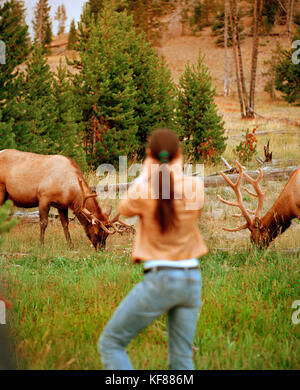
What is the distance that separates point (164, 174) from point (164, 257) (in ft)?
1.58

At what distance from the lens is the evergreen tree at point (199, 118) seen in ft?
50.0

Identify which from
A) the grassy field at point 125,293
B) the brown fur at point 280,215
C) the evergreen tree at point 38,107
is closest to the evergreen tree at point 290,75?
the evergreen tree at point 38,107

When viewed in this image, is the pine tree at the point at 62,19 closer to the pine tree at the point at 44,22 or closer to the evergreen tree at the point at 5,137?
the pine tree at the point at 44,22

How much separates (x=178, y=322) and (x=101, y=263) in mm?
3712

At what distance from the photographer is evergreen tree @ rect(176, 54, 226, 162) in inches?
600

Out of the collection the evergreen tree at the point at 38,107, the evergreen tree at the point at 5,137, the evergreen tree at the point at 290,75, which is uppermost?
the evergreen tree at the point at 290,75

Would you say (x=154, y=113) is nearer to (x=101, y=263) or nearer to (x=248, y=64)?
(x=101, y=263)

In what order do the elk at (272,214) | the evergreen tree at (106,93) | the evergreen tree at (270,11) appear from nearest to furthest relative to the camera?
the elk at (272,214), the evergreen tree at (106,93), the evergreen tree at (270,11)

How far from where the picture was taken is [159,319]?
4137 millimetres

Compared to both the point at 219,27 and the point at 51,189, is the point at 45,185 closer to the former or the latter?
the point at 51,189

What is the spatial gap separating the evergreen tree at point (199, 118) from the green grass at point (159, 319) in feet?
30.3

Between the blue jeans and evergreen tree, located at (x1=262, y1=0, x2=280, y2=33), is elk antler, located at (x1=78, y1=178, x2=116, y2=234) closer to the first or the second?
the blue jeans
